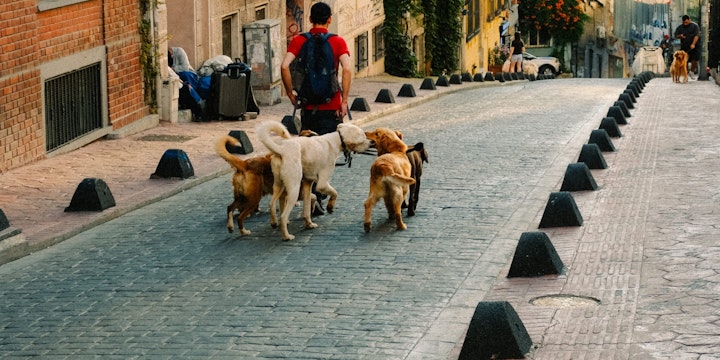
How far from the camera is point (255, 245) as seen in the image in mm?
10875

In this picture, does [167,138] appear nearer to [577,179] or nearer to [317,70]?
[317,70]

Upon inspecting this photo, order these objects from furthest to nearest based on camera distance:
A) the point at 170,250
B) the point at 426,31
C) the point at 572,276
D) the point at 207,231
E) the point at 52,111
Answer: the point at 426,31 < the point at 52,111 < the point at 207,231 < the point at 170,250 < the point at 572,276

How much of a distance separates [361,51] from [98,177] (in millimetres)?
20235

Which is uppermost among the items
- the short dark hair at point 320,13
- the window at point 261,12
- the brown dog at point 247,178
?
the window at point 261,12

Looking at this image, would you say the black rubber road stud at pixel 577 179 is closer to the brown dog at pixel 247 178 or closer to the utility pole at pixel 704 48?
the brown dog at pixel 247 178

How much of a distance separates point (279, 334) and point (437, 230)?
3455 millimetres

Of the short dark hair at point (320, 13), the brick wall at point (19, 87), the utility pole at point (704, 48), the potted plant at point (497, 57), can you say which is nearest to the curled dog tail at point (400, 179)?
the short dark hair at point (320, 13)

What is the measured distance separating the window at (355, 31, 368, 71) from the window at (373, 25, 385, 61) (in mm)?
1301

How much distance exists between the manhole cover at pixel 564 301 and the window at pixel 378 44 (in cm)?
2783

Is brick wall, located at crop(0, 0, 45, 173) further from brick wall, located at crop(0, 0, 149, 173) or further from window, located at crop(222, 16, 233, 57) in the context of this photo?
window, located at crop(222, 16, 233, 57)

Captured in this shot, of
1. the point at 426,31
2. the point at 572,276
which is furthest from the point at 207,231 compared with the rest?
the point at 426,31

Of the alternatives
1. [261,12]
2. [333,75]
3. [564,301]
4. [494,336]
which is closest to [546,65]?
[261,12]

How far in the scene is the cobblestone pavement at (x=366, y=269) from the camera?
7880mm

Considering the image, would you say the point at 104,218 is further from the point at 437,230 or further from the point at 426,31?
the point at 426,31
